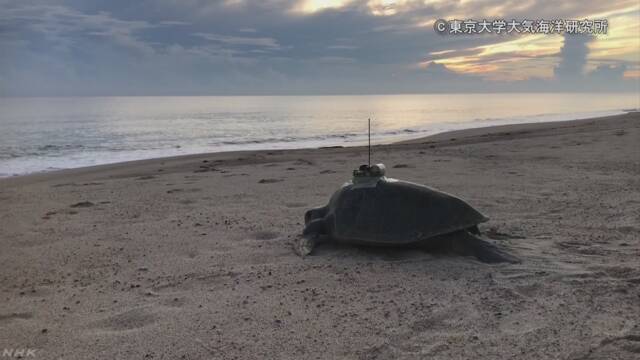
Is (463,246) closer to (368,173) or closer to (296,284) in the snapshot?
(368,173)

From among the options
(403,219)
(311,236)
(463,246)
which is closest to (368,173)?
(403,219)

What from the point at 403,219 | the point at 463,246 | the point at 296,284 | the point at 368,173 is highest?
the point at 368,173

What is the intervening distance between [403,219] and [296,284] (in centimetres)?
117

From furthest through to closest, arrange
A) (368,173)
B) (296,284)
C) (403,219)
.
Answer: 1. (368,173)
2. (403,219)
3. (296,284)

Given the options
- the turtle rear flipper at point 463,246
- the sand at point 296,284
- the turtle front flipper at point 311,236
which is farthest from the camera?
the turtle front flipper at point 311,236

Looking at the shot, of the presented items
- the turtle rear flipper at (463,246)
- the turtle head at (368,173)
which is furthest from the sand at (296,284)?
the turtle head at (368,173)

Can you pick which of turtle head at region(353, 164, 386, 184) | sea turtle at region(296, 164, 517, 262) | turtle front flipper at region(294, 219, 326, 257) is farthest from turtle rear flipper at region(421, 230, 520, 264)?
turtle front flipper at region(294, 219, 326, 257)

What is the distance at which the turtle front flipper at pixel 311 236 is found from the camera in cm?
483

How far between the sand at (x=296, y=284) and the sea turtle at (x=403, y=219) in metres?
0.16

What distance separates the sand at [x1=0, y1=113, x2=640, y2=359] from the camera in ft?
9.93

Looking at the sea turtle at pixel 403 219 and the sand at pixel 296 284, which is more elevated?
the sea turtle at pixel 403 219

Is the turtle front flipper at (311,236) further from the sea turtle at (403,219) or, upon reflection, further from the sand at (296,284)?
the sand at (296,284)

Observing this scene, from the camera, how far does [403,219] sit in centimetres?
450

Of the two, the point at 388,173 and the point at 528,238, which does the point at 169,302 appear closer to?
the point at 528,238
